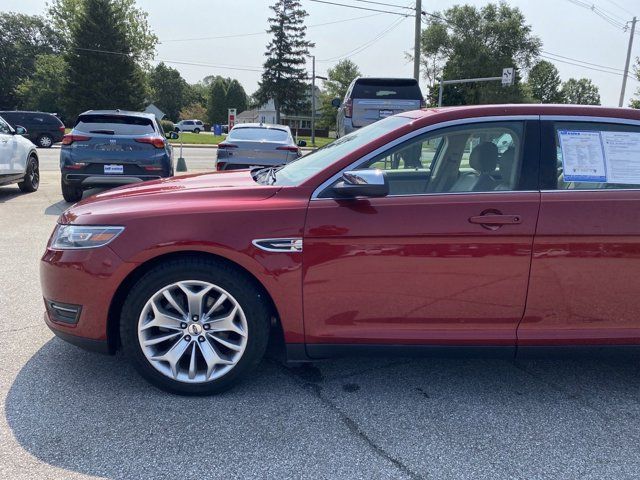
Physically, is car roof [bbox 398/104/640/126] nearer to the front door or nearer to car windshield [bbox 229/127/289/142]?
the front door

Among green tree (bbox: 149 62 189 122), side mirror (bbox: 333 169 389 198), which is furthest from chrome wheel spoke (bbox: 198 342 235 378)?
green tree (bbox: 149 62 189 122)

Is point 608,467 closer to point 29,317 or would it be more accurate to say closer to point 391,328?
point 391,328

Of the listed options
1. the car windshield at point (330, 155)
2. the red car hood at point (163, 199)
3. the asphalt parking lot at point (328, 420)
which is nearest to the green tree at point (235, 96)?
the car windshield at point (330, 155)

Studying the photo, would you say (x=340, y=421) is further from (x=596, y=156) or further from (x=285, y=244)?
(x=596, y=156)

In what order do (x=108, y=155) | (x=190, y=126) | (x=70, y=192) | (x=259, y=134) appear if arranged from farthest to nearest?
(x=190, y=126) → (x=259, y=134) → (x=70, y=192) → (x=108, y=155)

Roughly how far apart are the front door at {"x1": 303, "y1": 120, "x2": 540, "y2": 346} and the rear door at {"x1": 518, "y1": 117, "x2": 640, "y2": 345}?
0.30 ft

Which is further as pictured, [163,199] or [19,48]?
[19,48]

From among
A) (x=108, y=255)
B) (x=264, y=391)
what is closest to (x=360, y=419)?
(x=264, y=391)

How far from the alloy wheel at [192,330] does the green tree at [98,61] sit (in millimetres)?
42755

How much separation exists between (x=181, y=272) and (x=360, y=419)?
127 centimetres

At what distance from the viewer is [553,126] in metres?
2.93

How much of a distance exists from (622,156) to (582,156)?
25cm

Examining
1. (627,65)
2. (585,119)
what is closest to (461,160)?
(585,119)

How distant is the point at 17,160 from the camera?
30.1 feet
